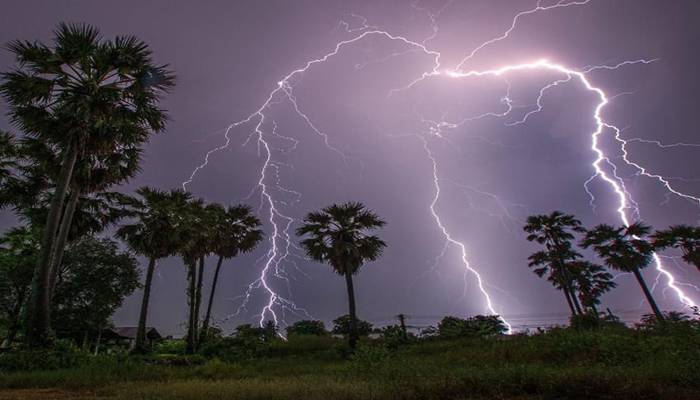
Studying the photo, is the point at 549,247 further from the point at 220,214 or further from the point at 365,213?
the point at 220,214

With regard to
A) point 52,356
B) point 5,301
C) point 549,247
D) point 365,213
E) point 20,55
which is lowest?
point 52,356

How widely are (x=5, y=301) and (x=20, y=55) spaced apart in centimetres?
1850

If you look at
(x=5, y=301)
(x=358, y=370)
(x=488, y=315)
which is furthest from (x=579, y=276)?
(x=5, y=301)

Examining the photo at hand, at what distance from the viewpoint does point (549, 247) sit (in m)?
27.7

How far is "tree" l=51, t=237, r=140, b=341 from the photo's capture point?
21141 mm

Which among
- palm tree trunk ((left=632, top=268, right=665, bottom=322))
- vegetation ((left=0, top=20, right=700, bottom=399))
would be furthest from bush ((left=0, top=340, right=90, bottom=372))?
palm tree trunk ((left=632, top=268, right=665, bottom=322))

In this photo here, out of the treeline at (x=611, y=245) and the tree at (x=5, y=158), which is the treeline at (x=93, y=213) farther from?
the treeline at (x=611, y=245)

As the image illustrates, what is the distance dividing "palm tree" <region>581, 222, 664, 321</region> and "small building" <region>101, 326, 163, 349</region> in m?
43.0

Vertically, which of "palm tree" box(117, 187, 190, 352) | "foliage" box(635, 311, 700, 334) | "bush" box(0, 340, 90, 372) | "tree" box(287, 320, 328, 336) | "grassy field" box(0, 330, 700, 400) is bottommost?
"grassy field" box(0, 330, 700, 400)

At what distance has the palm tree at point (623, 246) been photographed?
1058 inches

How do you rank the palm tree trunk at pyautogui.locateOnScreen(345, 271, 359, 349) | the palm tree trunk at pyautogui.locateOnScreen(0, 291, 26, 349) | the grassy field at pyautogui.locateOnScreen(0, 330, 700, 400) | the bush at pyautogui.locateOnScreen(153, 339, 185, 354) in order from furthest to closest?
the bush at pyautogui.locateOnScreen(153, 339, 185, 354) → the palm tree trunk at pyautogui.locateOnScreen(0, 291, 26, 349) → the palm tree trunk at pyautogui.locateOnScreen(345, 271, 359, 349) → the grassy field at pyautogui.locateOnScreen(0, 330, 700, 400)

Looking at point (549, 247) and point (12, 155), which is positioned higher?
point (12, 155)

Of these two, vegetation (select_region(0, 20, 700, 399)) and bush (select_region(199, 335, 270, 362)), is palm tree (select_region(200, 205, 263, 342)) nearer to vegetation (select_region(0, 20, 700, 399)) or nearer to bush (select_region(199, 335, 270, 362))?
vegetation (select_region(0, 20, 700, 399))

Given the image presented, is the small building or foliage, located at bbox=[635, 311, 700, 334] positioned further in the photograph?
the small building
